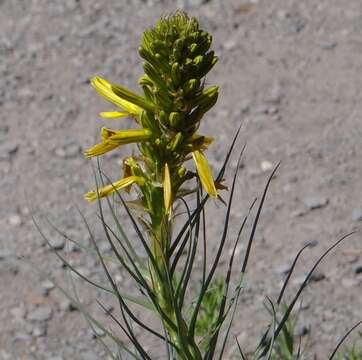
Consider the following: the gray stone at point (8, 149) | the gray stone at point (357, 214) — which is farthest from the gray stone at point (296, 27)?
the gray stone at point (8, 149)

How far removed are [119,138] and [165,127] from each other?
0.35ft

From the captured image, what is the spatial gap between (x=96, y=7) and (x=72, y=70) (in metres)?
0.81

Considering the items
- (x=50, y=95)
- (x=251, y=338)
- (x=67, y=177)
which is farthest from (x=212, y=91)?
(x=50, y=95)

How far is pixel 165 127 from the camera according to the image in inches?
81.7

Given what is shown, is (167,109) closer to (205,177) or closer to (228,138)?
(205,177)

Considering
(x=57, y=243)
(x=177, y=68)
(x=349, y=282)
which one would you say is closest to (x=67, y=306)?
(x=57, y=243)

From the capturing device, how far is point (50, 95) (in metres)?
6.00

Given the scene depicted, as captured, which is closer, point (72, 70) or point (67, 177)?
point (67, 177)

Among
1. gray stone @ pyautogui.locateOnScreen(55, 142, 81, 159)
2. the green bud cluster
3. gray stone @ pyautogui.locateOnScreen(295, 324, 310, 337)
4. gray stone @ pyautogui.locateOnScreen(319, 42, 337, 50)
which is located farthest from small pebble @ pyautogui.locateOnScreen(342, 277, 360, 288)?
the green bud cluster

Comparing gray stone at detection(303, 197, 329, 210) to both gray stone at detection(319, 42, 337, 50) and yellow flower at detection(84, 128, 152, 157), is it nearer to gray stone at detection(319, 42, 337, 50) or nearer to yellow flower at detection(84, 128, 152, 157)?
gray stone at detection(319, 42, 337, 50)

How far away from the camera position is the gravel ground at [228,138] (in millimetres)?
4332

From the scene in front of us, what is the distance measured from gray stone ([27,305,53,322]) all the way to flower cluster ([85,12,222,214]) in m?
2.31

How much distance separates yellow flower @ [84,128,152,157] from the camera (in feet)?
6.71

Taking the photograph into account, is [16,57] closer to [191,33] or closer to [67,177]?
[67,177]
